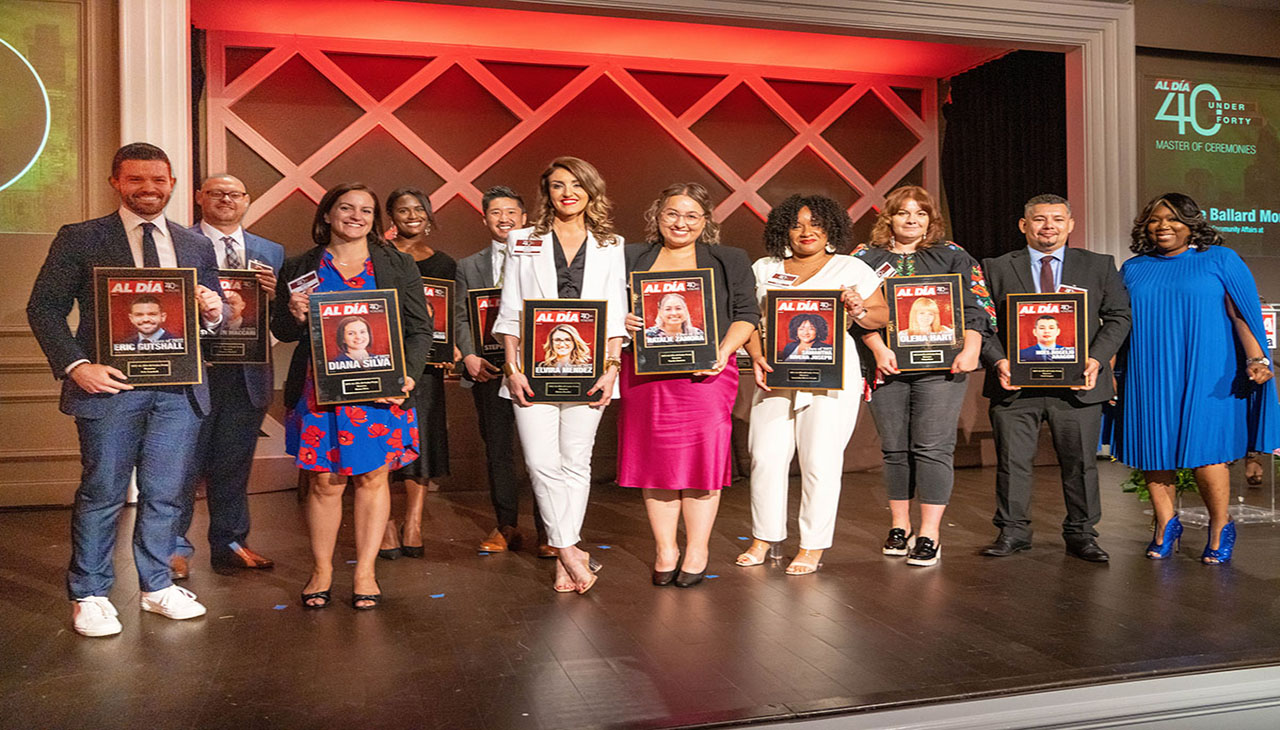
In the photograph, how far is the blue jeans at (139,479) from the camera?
2.82 metres

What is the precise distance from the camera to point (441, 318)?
12.7ft

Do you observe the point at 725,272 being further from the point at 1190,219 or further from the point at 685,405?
the point at 1190,219

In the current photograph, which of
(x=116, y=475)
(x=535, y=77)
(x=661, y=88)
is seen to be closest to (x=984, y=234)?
(x=661, y=88)

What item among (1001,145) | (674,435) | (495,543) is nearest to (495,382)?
(495,543)

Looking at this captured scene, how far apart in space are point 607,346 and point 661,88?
16.4 feet

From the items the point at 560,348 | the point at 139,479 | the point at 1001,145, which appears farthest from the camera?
the point at 1001,145

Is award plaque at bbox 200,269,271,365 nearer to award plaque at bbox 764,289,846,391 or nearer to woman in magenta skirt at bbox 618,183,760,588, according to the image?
woman in magenta skirt at bbox 618,183,760,588

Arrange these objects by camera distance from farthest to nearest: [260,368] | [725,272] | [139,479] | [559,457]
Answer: [260,368] → [725,272] → [559,457] → [139,479]

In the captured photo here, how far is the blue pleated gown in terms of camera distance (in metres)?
3.65

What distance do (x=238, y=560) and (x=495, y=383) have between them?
1.16 metres

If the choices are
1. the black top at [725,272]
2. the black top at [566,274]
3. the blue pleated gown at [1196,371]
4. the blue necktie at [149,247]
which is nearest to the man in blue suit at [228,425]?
the blue necktie at [149,247]

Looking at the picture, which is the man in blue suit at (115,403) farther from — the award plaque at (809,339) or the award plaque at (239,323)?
the award plaque at (809,339)

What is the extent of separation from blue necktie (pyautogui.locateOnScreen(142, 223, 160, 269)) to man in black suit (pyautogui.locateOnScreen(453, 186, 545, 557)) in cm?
121

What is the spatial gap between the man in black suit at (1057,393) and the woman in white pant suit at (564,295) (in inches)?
62.3
